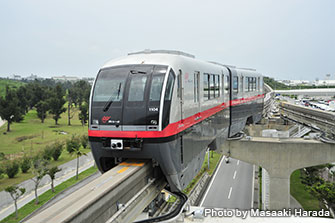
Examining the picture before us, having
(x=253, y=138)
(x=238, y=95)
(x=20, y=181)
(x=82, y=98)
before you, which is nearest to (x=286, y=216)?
(x=238, y=95)

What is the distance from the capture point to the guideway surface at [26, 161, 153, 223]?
4.90 metres

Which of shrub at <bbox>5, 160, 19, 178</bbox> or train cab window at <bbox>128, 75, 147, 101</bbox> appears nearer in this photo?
train cab window at <bbox>128, 75, 147, 101</bbox>

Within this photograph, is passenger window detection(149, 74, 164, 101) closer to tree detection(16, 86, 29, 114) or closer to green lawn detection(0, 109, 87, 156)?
green lawn detection(0, 109, 87, 156)

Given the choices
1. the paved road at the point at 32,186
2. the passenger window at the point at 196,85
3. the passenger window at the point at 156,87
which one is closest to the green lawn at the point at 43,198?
the paved road at the point at 32,186

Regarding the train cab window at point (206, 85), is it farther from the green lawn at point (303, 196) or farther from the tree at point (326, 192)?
the green lawn at point (303, 196)

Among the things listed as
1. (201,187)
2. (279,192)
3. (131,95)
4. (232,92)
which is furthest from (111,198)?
(201,187)

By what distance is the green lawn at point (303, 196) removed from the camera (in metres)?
25.6

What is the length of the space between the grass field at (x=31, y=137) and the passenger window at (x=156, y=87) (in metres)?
29.4

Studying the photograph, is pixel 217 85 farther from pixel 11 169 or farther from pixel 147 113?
pixel 11 169

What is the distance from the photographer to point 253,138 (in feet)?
80.1

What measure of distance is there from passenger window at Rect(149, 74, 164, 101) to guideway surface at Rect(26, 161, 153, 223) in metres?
1.79

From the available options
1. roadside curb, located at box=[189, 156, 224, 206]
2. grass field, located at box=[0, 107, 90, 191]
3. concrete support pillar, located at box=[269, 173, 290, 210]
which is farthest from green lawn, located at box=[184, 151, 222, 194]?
grass field, located at box=[0, 107, 90, 191]

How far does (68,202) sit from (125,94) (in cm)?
331

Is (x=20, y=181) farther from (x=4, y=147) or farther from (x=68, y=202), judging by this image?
(x=68, y=202)
